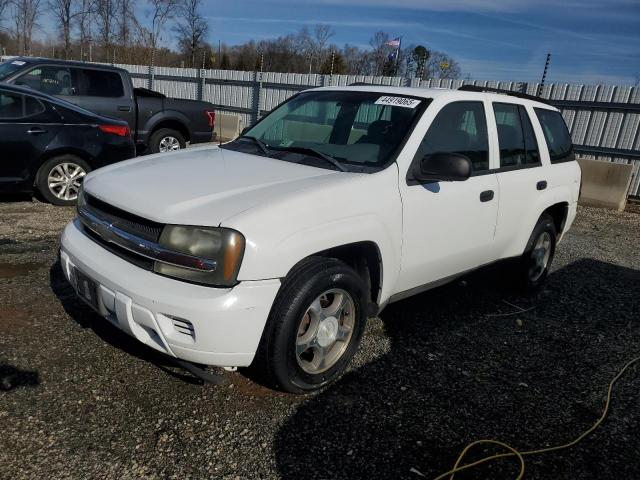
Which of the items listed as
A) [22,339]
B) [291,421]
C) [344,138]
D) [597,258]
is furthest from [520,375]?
[597,258]

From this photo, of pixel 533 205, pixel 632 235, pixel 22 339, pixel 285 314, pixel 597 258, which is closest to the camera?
pixel 285 314

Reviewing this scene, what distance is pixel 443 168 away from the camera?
3150 millimetres

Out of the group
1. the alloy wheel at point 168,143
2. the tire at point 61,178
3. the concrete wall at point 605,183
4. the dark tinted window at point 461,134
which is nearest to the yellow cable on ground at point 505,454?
the dark tinted window at point 461,134

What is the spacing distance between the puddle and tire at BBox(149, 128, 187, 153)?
5.75 meters

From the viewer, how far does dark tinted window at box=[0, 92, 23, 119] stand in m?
6.00

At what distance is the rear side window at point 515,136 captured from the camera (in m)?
4.12

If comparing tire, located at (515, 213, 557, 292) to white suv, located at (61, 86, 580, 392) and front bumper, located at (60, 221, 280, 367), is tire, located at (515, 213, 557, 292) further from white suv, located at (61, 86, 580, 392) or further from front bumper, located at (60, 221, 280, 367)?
front bumper, located at (60, 221, 280, 367)

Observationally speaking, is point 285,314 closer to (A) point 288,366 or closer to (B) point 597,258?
(A) point 288,366

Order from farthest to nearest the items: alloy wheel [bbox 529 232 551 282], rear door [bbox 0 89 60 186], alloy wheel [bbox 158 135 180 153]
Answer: alloy wheel [bbox 158 135 180 153] < rear door [bbox 0 89 60 186] < alloy wheel [bbox 529 232 551 282]

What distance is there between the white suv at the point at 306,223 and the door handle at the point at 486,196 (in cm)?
3

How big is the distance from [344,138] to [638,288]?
13.2 feet

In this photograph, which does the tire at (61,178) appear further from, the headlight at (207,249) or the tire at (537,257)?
the tire at (537,257)

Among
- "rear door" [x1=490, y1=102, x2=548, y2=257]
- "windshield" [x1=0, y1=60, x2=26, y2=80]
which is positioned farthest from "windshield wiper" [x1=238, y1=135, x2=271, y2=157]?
"windshield" [x1=0, y1=60, x2=26, y2=80]

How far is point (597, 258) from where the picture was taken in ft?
21.7
